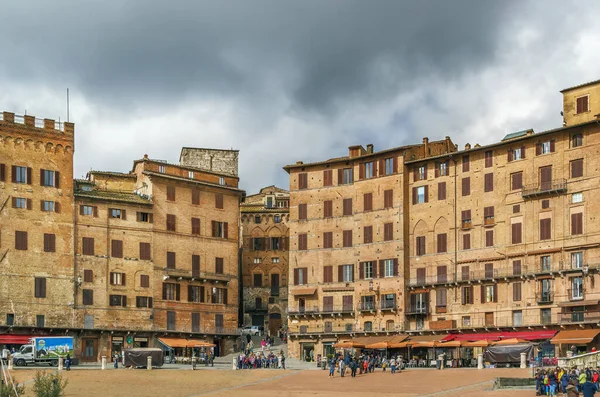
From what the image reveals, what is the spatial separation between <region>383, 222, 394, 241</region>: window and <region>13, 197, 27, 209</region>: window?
3080 centimetres

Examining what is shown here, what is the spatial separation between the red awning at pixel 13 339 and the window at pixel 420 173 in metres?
35.6

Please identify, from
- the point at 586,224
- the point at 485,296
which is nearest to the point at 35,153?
the point at 485,296

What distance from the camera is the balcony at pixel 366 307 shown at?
9888 cm

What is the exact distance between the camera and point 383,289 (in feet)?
324

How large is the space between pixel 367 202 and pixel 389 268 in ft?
21.0

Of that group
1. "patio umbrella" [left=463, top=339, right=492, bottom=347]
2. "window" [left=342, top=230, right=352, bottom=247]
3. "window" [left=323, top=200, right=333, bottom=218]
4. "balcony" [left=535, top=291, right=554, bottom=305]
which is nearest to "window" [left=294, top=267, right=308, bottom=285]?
"window" [left=342, top=230, right=352, bottom=247]

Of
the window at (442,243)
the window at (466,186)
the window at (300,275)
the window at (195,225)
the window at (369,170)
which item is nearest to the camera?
the window at (466,186)

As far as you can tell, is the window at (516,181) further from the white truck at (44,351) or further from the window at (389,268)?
the white truck at (44,351)

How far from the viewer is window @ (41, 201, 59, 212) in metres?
95.1

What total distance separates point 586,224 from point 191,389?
3332 cm

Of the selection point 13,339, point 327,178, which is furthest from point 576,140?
point 13,339

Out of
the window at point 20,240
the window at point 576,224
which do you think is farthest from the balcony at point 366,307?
the window at point 20,240

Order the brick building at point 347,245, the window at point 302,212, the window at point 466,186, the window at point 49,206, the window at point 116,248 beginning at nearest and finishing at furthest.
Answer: the window at point 466,186
the window at point 49,206
the brick building at point 347,245
the window at point 116,248
the window at point 302,212

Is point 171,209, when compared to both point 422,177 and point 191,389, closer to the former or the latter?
point 422,177
